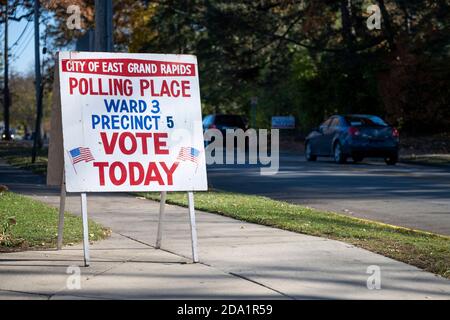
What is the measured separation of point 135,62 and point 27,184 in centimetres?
1102

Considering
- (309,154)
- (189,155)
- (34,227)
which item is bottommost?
(34,227)

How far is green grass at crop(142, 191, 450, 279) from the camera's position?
10.2 metres

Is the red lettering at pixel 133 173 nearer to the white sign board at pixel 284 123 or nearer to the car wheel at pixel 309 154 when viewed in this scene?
the car wheel at pixel 309 154

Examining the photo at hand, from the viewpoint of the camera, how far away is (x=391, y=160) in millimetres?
28391

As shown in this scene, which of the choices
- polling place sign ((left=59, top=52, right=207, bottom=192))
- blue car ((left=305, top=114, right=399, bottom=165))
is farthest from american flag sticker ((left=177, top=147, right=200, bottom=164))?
blue car ((left=305, top=114, right=399, bottom=165))

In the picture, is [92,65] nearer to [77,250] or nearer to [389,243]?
[77,250]

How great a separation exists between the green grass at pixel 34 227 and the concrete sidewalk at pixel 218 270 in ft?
1.11

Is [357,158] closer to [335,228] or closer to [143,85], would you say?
[335,228]

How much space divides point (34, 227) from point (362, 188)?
905cm

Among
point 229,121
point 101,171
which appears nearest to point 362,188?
point 101,171

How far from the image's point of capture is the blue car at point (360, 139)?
2759 centimetres

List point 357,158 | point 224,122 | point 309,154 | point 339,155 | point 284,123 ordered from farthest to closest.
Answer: point 284,123, point 224,122, point 309,154, point 339,155, point 357,158

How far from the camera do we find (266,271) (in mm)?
9102
